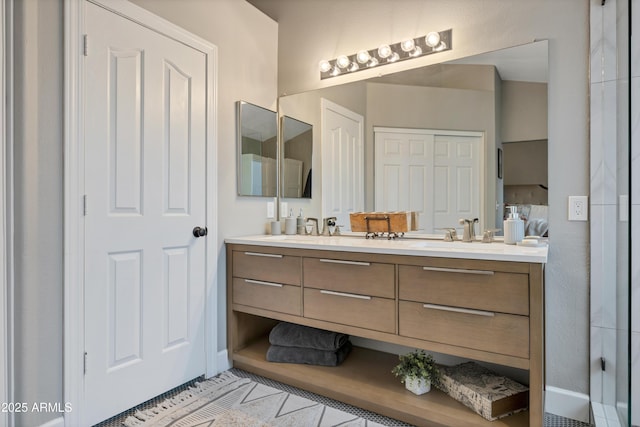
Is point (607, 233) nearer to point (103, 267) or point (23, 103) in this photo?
point (103, 267)

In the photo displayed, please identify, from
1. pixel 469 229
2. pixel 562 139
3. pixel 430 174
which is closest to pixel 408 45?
pixel 430 174

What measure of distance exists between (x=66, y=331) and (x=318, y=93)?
1980 millimetres

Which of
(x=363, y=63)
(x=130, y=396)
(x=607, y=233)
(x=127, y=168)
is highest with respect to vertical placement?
(x=363, y=63)

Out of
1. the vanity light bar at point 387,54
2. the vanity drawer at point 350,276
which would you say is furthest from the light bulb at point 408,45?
the vanity drawer at point 350,276

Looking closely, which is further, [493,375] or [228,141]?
[228,141]

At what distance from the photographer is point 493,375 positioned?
1.86 meters

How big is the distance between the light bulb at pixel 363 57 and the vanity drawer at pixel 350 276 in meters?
1.33

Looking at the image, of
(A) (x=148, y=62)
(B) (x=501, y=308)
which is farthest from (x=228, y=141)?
(B) (x=501, y=308)

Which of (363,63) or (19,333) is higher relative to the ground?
(363,63)

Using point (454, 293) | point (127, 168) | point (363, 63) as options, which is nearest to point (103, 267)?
point (127, 168)

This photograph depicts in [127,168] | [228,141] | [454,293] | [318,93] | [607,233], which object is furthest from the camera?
[318,93]

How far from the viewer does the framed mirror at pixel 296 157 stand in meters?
2.67

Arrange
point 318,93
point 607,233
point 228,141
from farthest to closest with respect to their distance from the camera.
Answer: point 318,93 < point 228,141 < point 607,233

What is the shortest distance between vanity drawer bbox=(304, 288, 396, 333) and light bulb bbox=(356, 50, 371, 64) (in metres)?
1.48
